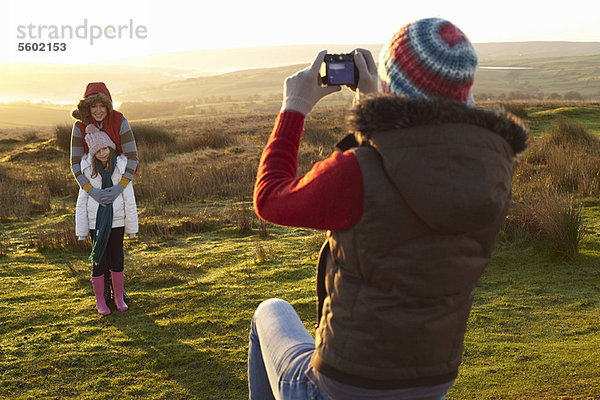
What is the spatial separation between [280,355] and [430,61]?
1.06 metres

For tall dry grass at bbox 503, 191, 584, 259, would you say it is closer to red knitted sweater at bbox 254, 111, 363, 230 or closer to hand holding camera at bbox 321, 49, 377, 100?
hand holding camera at bbox 321, 49, 377, 100

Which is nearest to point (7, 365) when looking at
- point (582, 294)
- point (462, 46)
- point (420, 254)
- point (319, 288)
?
point (319, 288)

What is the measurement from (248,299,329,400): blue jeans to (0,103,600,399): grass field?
4.46ft

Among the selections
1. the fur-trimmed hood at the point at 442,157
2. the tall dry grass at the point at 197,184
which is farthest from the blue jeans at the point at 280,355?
the tall dry grass at the point at 197,184

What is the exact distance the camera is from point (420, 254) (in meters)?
1.37

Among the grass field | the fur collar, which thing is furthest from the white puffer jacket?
the fur collar

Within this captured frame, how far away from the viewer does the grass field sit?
11.0 feet

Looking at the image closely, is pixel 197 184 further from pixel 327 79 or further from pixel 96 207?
pixel 327 79

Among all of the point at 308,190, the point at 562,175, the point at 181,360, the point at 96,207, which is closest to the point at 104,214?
the point at 96,207

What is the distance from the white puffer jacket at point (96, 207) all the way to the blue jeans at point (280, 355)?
2801mm

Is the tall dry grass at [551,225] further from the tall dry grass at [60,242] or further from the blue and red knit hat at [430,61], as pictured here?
the tall dry grass at [60,242]

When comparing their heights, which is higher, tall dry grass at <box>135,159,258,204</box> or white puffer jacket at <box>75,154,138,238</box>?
white puffer jacket at <box>75,154,138,238</box>

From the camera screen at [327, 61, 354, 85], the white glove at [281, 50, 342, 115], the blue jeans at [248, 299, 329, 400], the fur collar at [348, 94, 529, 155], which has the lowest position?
the blue jeans at [248, 299, 329, 400]

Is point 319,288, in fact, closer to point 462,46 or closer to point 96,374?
point 462,46
